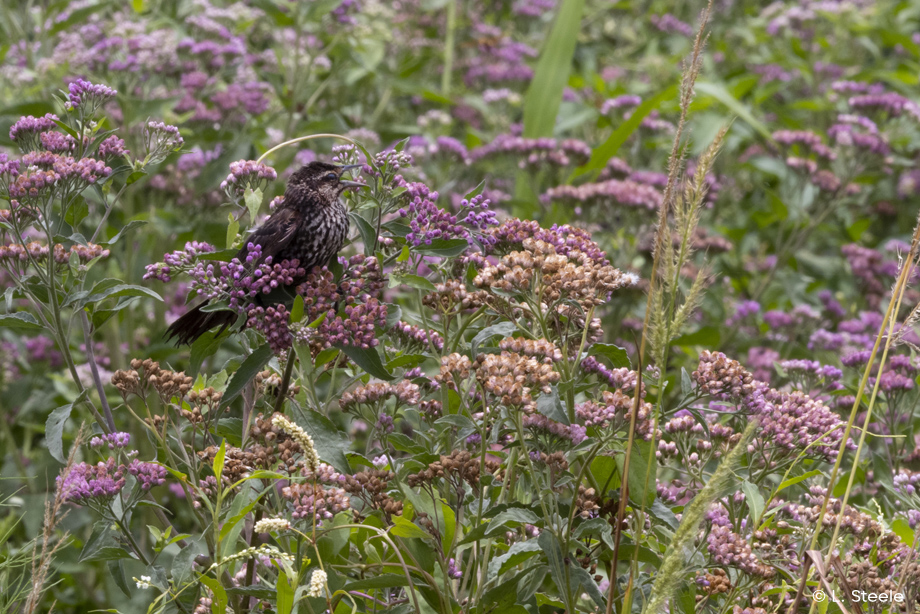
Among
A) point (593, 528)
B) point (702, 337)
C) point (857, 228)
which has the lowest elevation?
point (702, 337)

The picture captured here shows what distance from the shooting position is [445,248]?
2.14 m

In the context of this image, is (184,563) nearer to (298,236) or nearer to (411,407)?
(411,407)

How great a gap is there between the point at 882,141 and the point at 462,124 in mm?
2729

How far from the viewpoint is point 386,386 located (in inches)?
89.6

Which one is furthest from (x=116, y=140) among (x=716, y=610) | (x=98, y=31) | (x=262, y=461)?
(x=98, y=31)

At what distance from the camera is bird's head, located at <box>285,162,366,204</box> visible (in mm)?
2652

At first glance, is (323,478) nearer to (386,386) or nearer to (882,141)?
(386,386)

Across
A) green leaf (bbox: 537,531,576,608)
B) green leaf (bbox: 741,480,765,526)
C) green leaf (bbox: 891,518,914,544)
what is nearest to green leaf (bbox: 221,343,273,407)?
green leaf (bbox: 537,531,576,608)

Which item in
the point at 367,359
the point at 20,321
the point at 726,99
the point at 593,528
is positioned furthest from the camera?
the point at 726,99

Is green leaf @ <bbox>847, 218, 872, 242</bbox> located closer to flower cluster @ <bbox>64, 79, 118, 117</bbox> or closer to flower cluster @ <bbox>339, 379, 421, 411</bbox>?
flower cluster @ <bbox>339, 379, 421, 411</bbox>

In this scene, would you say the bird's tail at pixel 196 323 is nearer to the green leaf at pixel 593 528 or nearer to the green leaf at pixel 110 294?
the green leaf at pixel 110 294

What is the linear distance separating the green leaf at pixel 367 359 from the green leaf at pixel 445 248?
0.26 m

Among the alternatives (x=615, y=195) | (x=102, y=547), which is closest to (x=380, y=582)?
(x=102, y=547)

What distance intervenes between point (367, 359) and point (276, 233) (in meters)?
0.62
